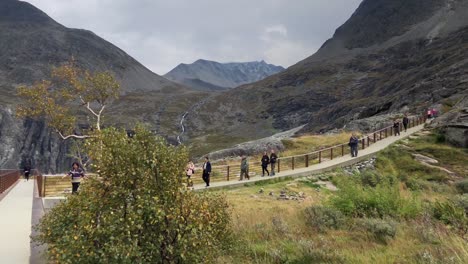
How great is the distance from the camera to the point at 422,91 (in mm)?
73250

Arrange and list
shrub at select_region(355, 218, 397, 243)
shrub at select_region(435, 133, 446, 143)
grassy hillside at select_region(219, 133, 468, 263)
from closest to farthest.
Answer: grassy hillside at select_region(219, 133, 468, 263), shrub at select_region(355, 218, 397, 243), shrub at select_region(435, 133, 446, 143)

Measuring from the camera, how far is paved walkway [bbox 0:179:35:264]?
9.96 metres

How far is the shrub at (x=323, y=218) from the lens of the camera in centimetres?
1052

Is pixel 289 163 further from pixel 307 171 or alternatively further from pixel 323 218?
pixel 323 218

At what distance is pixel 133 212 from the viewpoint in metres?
5.89

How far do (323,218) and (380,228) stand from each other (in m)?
1.92

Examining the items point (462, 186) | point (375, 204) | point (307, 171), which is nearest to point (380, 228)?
Answer: point (375, 204)

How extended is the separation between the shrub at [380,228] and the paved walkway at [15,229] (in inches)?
Answer: 316

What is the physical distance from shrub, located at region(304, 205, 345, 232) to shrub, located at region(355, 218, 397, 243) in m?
0.77

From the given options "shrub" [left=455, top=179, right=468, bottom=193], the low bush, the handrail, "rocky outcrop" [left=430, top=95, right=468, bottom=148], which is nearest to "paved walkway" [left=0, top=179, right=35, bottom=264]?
the handrail

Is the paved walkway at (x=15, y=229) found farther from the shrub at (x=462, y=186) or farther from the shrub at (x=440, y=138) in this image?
the shrub at (x=440, y=138)

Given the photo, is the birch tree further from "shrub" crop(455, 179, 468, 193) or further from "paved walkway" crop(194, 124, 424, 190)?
"shrub" crop(455, 179, 468, 193)

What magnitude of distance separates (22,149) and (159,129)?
204 ft

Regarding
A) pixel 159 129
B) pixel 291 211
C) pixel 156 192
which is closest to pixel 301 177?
pixel 291 211
